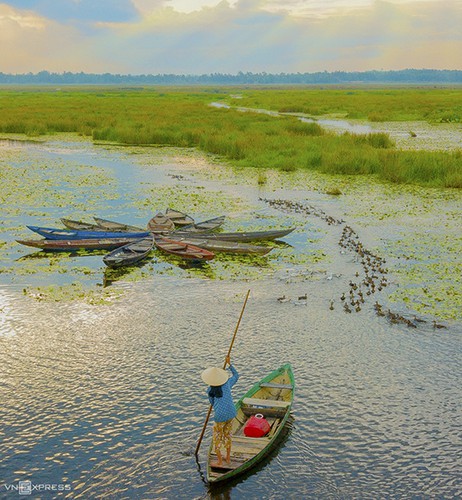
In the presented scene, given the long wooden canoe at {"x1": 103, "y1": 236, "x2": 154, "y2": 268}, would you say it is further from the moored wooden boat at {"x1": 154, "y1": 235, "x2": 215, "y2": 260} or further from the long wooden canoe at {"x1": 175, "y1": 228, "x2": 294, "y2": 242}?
the long wooden canoe at {"x1": 175, "y1": 228, "x2": 294, "y2": 242}

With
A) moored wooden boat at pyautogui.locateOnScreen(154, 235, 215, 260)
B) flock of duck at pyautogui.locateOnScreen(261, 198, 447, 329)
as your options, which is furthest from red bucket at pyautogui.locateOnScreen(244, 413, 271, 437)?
moored wooden boat at pyautogui.locateOnScreen(154, 235, 215, 260)

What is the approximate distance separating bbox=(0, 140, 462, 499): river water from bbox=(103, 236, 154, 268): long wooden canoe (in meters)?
0.44

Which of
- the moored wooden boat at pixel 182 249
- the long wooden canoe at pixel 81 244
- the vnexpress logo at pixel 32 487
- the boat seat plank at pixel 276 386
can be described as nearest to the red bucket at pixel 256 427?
the boat seat plank at pixel 276 386

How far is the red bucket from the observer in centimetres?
1084

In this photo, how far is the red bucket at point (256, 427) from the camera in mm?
10844

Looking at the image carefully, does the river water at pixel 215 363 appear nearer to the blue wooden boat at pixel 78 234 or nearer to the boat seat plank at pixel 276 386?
the boat seat plank at pixel 276 386

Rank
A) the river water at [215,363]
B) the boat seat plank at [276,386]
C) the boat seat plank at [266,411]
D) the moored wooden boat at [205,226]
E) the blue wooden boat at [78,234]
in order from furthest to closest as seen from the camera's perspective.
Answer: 1. the moored wooden boat at [205,226]
2. the blue wooden boat at [78,234]
3. the boat seat plank at [276,386]
4. the boat seat plank at [266,411]
5. the river water at [215,363]

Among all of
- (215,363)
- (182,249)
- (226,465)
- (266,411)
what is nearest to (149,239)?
(182,249)

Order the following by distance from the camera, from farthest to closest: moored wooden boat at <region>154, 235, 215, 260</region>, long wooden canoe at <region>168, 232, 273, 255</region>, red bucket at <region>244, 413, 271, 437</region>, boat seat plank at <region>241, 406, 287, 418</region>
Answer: long wooden canoe at <region>168, 232, 273, 255</region>
moored wooden boat at <region>154, 235, 215, 260</region>
boat seat plank at <region>241, 406, 287, 418</region>
red bucket at <region>244, 413, 271, 437</region>

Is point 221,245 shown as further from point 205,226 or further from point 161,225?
point 161,225

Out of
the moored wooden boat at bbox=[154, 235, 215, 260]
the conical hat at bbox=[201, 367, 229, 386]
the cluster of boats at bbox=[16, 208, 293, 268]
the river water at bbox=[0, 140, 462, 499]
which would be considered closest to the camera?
the conical hat at bbox=[201, 367, 229, 386]

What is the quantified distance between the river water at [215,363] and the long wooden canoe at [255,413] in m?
0.32

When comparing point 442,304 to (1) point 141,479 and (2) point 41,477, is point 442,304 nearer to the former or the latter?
(1) point 141,479

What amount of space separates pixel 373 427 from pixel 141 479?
4.34m
